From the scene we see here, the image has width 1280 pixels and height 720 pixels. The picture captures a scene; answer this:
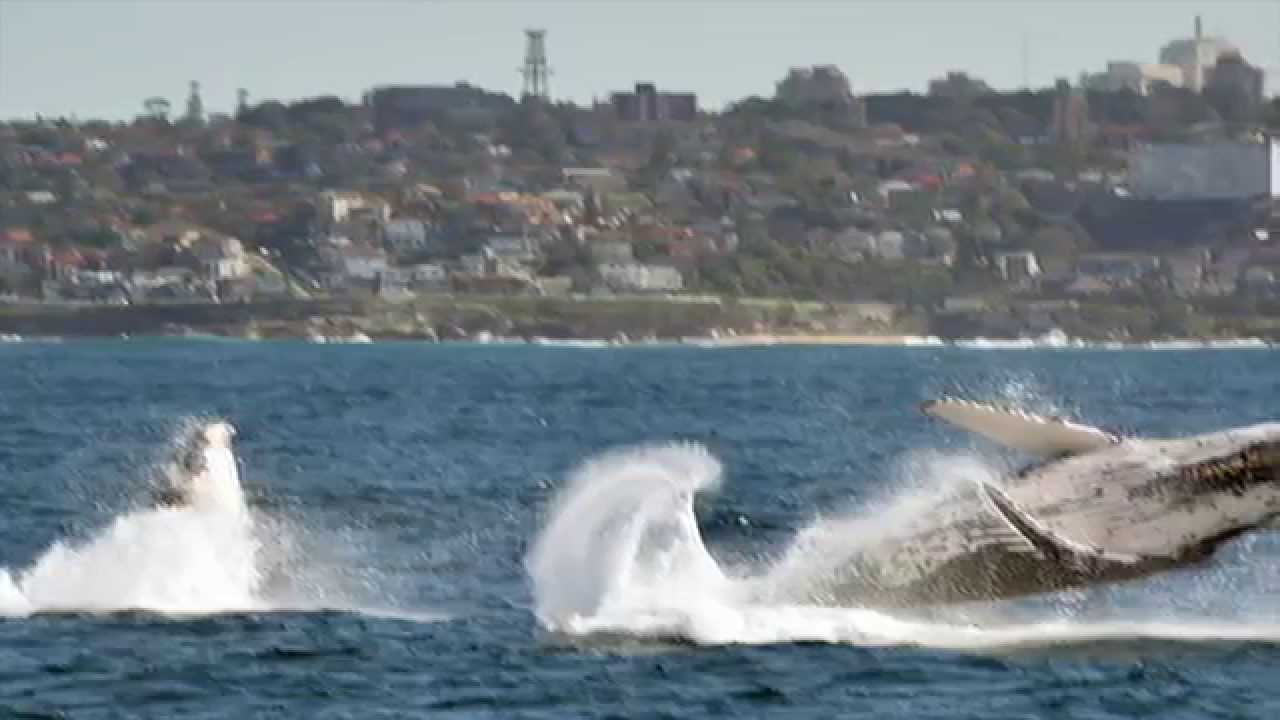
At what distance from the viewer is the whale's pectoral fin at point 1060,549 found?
34.0m

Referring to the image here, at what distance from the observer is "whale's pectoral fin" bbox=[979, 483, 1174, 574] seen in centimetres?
3403

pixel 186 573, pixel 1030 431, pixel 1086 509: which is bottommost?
pixel 186 573

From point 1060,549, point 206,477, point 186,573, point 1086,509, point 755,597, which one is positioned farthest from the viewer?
point 206,477

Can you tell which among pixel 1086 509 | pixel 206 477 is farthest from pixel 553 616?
pixel 1086 509

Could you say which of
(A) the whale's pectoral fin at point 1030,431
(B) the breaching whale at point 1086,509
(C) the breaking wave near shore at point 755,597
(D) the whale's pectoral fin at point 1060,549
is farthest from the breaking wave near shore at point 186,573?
(D) the whale's pectoral fin at point 1060,549

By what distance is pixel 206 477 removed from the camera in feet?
136

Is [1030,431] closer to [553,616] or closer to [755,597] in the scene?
[755,597]

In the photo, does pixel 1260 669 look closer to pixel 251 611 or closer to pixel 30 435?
pixel 251 611

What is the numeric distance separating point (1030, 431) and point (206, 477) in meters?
10.1

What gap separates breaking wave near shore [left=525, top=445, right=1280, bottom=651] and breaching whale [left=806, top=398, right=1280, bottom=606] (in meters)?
0.55

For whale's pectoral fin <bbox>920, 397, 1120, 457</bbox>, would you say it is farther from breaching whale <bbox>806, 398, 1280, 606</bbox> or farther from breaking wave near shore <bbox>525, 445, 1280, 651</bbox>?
breaking wave near shore <bbox>525, 445, 1280, 651</bbox>

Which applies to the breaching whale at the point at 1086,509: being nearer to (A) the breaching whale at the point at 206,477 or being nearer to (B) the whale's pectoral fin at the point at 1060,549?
(B) the whale's pectoral fin at the point at 1060,549

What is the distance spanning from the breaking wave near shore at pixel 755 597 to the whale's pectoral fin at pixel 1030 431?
22.7 inches

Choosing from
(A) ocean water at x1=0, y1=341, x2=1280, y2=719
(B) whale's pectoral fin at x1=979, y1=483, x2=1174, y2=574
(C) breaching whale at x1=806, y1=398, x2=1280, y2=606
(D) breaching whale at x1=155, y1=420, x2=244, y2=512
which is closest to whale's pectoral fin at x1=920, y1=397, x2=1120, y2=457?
(C) breaching whale at x1=806, y1=398, x2=1280, y2=606
